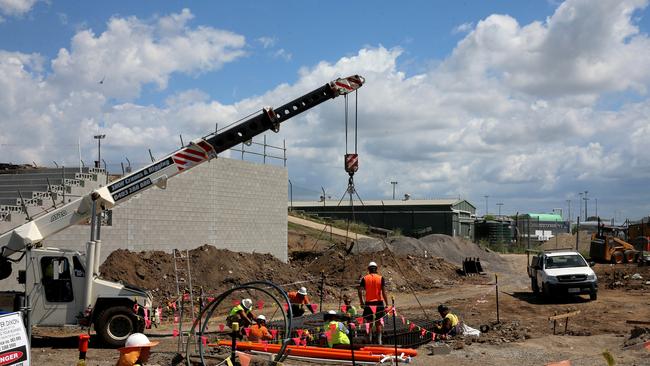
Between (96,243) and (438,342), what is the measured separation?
25.1 feet

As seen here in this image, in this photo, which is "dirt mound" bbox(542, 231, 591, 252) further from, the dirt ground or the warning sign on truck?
the warning sign on truck

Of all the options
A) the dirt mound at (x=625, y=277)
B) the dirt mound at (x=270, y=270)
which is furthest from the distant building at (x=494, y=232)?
the dirt mound at (x=270, y=270)

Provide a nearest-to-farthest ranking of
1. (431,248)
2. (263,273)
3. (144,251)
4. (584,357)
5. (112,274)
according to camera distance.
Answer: (584,357)
(112,274)
(144,251)
(263,273)
(431,248)

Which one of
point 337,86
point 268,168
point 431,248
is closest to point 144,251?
point 268,168

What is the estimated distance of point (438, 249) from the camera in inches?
1609

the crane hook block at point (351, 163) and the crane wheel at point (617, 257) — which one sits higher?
the crane hook block at point (351, 163)

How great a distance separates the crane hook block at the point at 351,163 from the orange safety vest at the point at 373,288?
15.4 ft

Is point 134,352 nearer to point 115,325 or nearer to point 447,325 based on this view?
point 115,325

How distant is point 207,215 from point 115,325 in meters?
11.9

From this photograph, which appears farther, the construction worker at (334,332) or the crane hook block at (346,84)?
the crane hook block at (346,84)

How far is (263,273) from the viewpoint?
Answer: 25594mm

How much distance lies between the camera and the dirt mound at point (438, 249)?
3738cm

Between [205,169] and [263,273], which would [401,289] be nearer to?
[263,273]

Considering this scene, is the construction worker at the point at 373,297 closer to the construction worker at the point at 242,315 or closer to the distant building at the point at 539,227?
the construction worker at the point at 242,315
